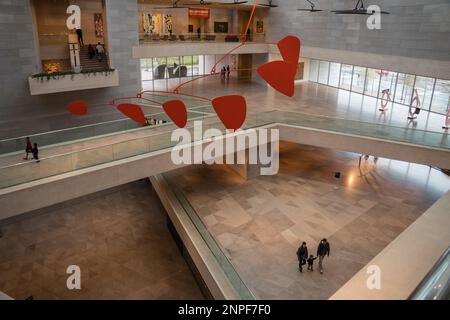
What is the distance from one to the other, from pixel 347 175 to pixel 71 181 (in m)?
14.3

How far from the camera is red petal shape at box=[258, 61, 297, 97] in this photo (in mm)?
7418

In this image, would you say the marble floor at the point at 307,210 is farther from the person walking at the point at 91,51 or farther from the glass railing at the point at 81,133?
the person walking at the point at 91,51

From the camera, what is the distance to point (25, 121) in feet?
59.8

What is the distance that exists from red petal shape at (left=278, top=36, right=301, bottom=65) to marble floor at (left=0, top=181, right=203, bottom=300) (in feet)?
31.8

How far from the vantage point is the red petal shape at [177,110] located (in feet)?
33.6

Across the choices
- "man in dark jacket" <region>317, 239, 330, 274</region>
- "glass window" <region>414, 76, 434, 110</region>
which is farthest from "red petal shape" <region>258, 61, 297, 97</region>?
"glass window" <region>414, 76, 434, 110</region>

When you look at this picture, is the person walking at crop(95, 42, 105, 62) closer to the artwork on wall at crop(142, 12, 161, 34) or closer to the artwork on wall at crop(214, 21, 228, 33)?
the artwork on wall at crop(142, 12, 161, 34)

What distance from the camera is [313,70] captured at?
3212cm

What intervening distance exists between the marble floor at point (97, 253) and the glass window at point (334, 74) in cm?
1871

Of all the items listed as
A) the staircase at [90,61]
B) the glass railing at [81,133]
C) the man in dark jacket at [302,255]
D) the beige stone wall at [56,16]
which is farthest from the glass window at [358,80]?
the man in dark jacket at [302,255]

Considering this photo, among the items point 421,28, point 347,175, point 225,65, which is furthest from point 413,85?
point 225,65

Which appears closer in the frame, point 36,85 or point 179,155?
point 179,155

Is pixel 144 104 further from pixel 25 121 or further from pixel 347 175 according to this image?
pixel 347 175

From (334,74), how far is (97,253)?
23.7 m
